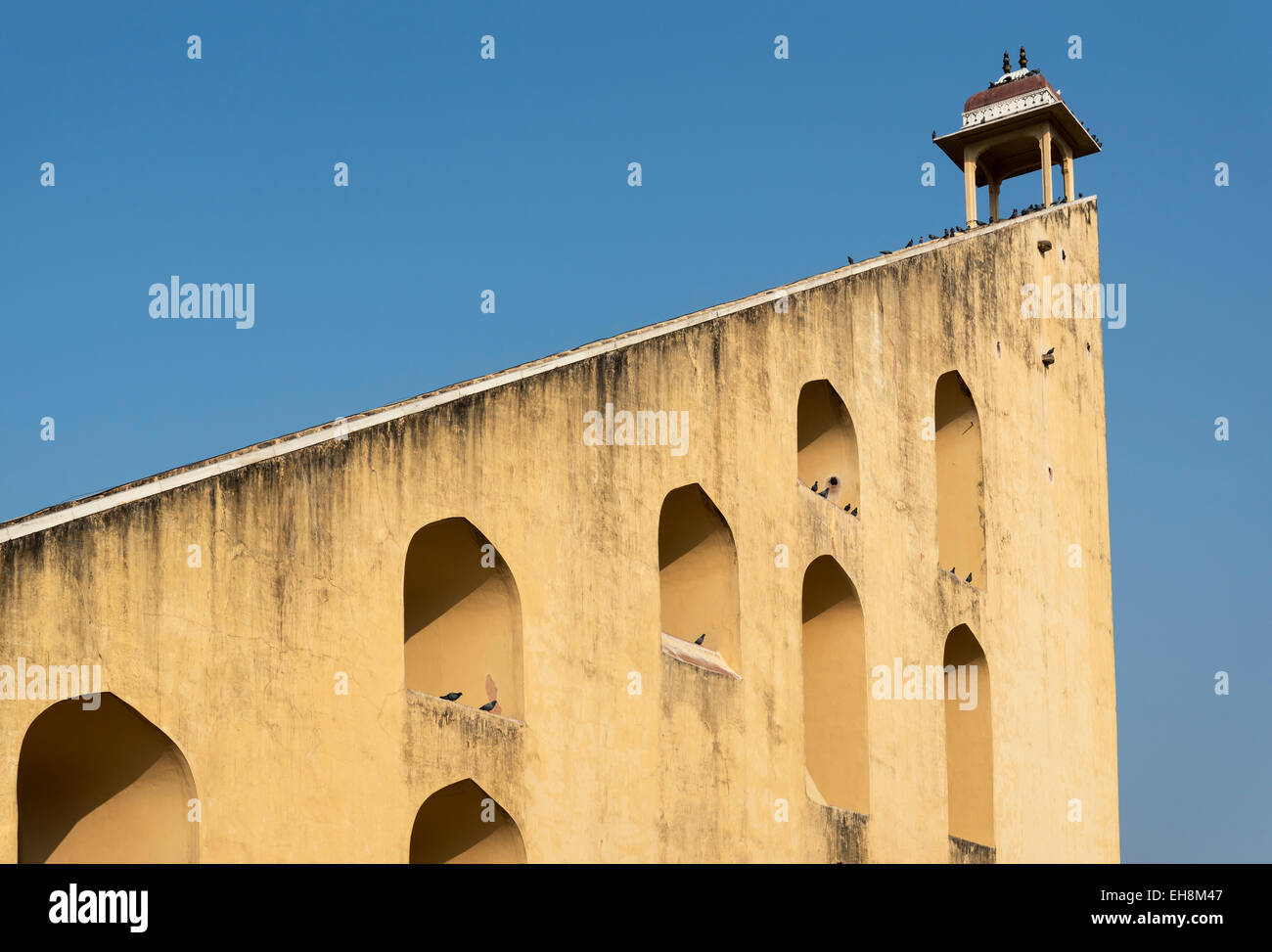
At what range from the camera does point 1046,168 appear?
2139 cm

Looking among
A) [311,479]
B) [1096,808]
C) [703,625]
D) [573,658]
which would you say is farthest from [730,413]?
[1096,808]

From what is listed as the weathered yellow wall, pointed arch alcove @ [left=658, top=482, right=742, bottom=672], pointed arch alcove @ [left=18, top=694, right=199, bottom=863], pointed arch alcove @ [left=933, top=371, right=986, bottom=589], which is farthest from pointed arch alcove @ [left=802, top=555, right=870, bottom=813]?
pointed arch alcove @ [left=18, top=694, right=199, bottom=863]

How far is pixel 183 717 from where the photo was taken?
28.6 feet

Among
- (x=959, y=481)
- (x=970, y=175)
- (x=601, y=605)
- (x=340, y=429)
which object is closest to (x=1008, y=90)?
(x=970, y=175)

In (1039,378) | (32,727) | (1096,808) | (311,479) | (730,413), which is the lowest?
(1096,808)

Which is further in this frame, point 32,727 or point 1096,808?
point 1096,808

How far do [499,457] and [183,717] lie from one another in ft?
9.38

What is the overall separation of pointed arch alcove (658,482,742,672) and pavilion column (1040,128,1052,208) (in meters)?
9.99

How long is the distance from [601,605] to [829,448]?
4356mm

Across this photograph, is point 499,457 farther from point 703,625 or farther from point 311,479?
point 703,625

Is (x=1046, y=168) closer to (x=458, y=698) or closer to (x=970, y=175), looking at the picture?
(x=970, y=175)

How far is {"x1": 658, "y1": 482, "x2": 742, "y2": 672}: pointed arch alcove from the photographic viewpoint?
42.6 feet

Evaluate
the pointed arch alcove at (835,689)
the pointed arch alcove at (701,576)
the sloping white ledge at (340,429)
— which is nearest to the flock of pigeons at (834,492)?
the pointed arch alcove at (835,689)

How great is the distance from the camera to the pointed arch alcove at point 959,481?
1784 cm
